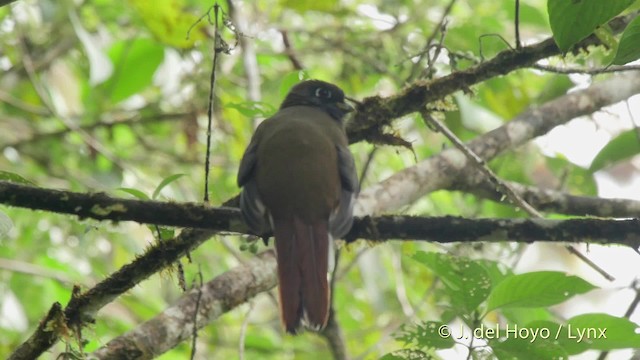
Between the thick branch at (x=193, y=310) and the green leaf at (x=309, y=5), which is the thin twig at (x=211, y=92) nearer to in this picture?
the thick branch at (x=193, y=310)

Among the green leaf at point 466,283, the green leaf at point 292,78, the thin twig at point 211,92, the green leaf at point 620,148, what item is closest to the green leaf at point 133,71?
the green leaf at point 292,78

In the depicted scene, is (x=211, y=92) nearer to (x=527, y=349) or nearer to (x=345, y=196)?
(x=345, y=196)

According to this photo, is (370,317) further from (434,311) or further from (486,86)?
(486,86)

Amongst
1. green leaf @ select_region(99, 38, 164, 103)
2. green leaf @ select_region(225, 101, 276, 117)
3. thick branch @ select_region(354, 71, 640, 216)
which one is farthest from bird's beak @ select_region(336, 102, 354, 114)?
green leaf @ select_region(99, 38, 164, 103)

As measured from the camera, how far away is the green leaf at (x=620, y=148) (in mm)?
4086

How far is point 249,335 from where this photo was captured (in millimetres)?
5547

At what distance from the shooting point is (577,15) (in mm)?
2338

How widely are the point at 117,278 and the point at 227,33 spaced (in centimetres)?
348

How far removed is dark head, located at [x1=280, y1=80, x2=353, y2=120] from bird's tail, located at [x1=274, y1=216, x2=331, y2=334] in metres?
1.00

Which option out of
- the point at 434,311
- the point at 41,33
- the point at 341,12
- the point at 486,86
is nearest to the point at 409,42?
the point at 341,12

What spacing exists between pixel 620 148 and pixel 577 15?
1.94 metres

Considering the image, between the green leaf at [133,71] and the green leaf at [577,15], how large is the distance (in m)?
3.42

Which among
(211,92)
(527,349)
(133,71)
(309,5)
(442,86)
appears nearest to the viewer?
(527,349)

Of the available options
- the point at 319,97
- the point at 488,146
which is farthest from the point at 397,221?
the point at 488,146
